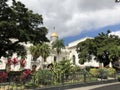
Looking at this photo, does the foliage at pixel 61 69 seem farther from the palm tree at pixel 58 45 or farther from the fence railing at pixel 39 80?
the palm tree at pixel 58 45

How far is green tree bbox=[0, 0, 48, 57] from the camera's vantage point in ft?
117

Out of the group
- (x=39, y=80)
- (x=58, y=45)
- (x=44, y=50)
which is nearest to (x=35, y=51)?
(x=44, y=50)

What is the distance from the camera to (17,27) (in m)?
36.2

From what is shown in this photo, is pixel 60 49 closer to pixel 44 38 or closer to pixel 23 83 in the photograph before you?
pixel 44 38

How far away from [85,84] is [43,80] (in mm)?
4691

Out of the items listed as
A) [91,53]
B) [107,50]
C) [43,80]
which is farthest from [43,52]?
Answer: [43,80]

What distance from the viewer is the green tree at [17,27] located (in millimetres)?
35594

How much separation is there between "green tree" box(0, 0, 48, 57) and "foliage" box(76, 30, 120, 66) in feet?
63.9

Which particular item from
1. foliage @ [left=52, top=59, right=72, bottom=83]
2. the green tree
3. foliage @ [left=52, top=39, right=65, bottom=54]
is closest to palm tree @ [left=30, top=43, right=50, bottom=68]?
foliage @ [left=52, top=39, right=65, bottom=54]

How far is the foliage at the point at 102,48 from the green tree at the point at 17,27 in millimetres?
19474

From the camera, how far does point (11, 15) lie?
36.5 m

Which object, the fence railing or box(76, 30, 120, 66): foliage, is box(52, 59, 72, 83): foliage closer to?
the fence railing

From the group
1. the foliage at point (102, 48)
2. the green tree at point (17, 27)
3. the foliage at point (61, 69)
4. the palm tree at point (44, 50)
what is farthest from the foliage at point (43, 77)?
the palm tree at point (44, 50)

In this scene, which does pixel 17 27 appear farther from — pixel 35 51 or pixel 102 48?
Result: pixel 35 51
